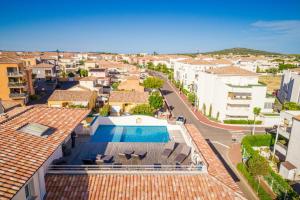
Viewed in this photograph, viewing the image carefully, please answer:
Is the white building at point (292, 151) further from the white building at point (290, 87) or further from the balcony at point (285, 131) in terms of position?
the white building at point (290, 87)

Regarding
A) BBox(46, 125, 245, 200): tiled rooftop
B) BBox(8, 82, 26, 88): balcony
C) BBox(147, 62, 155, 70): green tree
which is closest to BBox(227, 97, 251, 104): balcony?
BBox(46, 125, 245, 200): tiled rooftop

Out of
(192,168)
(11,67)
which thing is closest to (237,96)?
(192,168)

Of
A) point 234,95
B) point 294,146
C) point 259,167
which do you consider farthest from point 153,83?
point 259,167

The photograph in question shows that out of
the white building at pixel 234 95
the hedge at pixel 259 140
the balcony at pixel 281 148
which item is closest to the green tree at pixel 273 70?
the white building at pixel 234 95

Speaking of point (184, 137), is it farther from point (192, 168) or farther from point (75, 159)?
point (75, 159)

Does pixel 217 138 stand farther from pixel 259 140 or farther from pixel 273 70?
pixel 273 70

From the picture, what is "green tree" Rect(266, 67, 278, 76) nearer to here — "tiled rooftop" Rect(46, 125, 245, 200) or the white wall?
the white wall
